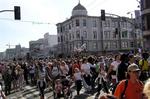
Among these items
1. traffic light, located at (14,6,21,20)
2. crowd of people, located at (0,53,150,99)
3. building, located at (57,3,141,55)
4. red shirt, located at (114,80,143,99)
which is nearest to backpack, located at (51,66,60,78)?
crowd of people, located at (0,53,150,99)

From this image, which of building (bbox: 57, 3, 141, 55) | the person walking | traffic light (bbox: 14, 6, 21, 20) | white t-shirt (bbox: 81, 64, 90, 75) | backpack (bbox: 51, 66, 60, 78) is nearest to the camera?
the person walking

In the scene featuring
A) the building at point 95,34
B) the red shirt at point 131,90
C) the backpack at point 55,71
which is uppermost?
the building at point 95,34

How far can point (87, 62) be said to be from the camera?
71.4ft

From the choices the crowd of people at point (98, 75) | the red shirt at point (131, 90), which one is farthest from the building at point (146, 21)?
the red shirt at point (131, 90)

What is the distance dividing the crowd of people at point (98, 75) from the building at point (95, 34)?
75.2 m

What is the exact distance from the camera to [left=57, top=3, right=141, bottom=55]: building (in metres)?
109

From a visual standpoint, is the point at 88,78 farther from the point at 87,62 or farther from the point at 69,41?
the point at 69,41

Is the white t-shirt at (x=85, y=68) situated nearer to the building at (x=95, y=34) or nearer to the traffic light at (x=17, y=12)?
the traffic light at (x=17, y=12)

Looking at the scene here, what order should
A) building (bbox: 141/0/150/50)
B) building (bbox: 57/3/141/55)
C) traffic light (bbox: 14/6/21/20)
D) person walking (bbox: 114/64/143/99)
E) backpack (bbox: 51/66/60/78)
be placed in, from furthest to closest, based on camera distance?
1. building (bbox: 57/3/141/55)
2. building (bbox: 141/0/150/50)
3. traffic light (bbox: 14/6/21/20)
4. backpack (bbox: 51/66/60/78)
5. person walking (bbox: 114/64/143/99)

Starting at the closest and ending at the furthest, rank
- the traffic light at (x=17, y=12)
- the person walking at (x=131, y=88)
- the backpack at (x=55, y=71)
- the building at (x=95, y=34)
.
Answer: the person walking at (x=131, y=88)
the backpack at (x=55, y=71)
the traffic light at (x=17, y=12)
the building at (x=95, y=34)

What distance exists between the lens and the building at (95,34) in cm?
10919

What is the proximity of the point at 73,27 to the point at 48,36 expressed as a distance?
64076 millimetres

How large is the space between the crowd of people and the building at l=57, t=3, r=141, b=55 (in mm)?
75221

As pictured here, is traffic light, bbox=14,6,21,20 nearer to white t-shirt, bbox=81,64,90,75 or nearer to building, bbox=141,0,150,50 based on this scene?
white t-shirt, bbox=81,64,90,75
